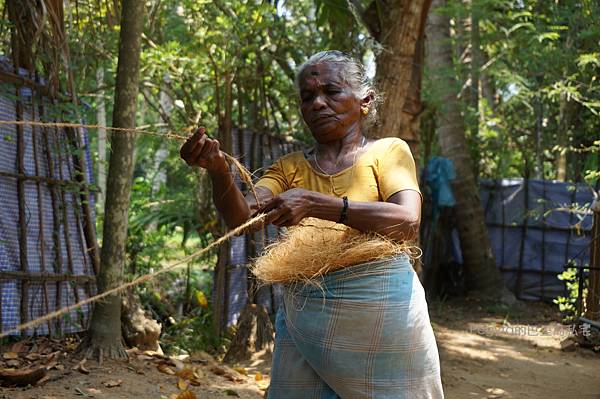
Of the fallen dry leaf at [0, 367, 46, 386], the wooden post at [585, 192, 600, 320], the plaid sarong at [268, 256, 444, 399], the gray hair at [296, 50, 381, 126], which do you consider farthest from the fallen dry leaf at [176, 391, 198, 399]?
the wooden post at [585, 192, 600, 320]

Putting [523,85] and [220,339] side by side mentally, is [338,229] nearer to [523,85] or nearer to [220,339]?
[220,339]

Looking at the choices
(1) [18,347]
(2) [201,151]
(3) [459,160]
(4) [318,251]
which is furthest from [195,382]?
(3) [459,160]

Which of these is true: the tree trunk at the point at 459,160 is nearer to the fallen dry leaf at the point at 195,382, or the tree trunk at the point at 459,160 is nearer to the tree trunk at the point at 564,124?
the tree trunk at the point at 564,124

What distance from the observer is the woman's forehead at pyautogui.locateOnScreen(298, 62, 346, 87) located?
7.10ft

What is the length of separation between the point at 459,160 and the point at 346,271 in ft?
24.0

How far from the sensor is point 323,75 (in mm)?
2174

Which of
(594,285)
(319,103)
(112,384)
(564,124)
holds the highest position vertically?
(564,124)

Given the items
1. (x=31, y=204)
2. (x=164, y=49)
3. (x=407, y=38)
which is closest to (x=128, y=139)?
(x=31, y=204)

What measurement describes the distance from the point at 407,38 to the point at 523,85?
4.72m

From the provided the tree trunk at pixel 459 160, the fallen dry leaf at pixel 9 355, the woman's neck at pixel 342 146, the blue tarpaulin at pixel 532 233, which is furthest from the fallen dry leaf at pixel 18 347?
the blue tarpaulin at pixel 532 233

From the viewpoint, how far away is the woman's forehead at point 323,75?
7.10 feet

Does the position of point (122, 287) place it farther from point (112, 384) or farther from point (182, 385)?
point (182, 385)

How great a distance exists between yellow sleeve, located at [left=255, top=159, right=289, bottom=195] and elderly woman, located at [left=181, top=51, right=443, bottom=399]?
23 millimetres

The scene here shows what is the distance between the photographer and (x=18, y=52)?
4477 mm
